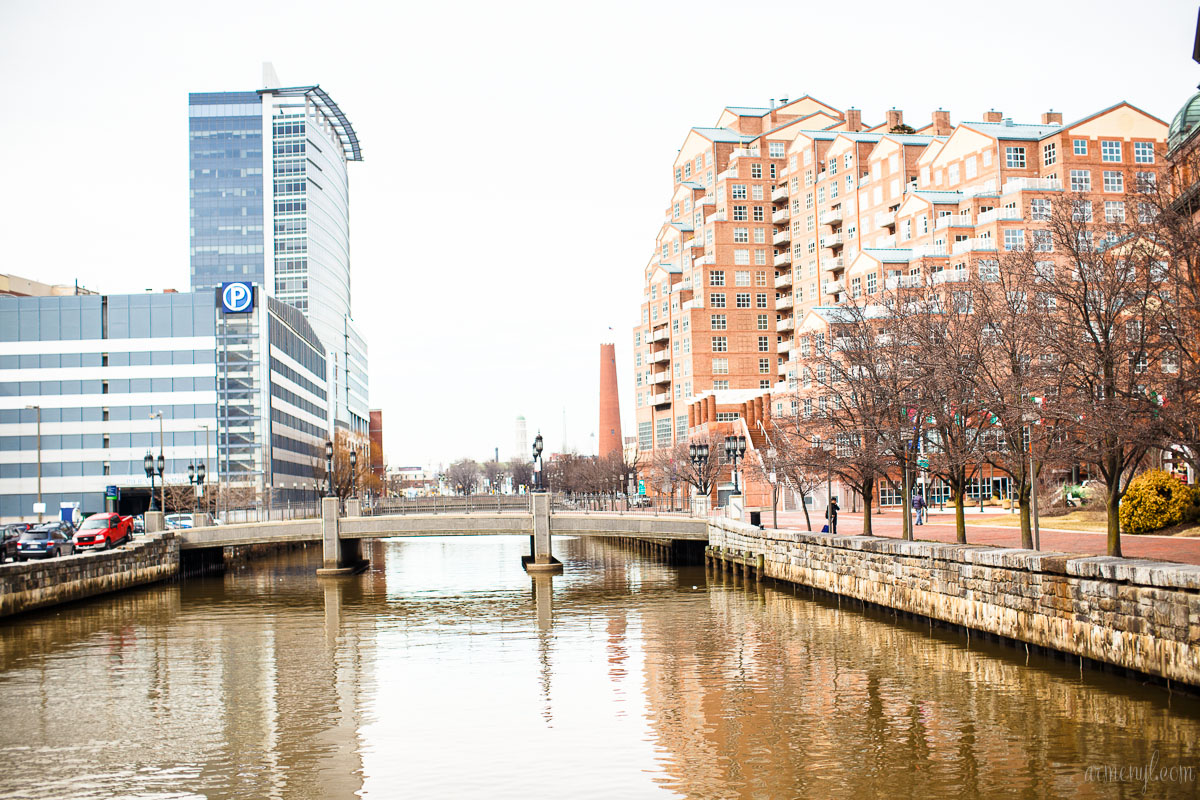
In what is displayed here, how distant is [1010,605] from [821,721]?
7.99m

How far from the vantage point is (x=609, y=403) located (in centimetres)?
14900

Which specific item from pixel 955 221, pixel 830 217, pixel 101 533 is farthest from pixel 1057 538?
pixel 830 217

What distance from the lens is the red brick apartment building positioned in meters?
80.4

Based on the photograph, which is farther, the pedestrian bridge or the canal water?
the pedestrian bridge

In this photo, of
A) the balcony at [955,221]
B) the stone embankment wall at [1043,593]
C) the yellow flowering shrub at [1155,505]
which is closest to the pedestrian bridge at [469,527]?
the stone embankment wall at [1043,593]

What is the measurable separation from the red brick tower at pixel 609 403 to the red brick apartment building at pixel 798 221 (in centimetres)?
2027

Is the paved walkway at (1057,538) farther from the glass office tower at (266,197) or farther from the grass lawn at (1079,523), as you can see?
the glass office tower at (266,197)

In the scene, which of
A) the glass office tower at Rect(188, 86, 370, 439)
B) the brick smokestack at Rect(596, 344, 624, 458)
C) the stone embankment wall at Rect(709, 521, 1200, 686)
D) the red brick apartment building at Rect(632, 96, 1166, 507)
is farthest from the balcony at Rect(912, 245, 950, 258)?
the glass office tower at Rect(188, 86, 370, 439)

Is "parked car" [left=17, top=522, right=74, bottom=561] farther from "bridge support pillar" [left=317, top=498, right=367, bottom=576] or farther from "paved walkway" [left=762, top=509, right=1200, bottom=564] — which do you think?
"paved walkway" [left=762, top=509, right=1200, bottom=564]

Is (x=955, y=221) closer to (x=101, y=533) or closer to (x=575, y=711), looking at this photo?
(x=101, y=533)

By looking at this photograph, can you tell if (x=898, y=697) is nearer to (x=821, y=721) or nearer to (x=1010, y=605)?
(x=821, y=721)

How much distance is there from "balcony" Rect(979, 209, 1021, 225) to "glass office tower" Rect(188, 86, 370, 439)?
107539 mm

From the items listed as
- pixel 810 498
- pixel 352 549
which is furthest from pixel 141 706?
pixel 810 498

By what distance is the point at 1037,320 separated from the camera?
86.2 feet
